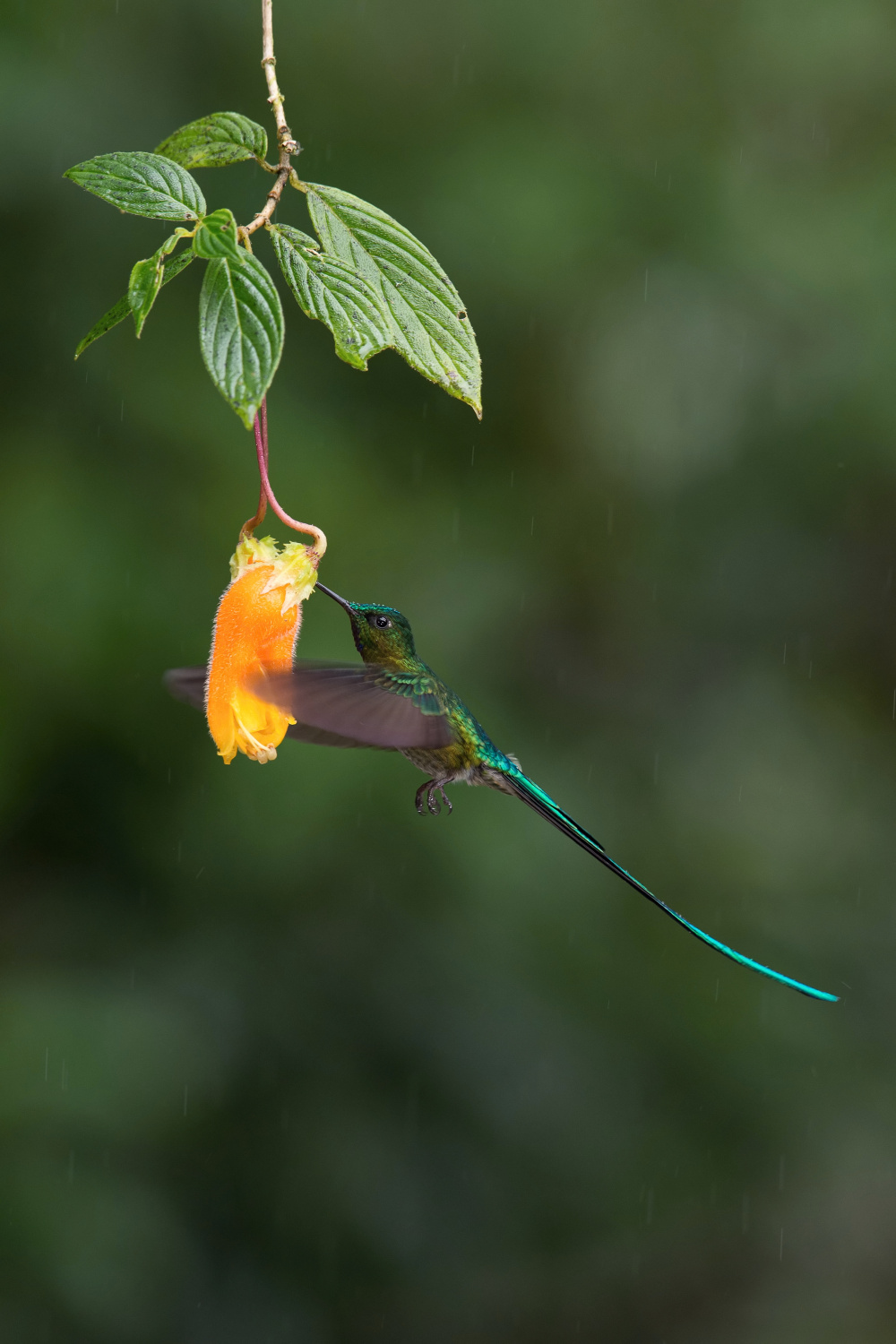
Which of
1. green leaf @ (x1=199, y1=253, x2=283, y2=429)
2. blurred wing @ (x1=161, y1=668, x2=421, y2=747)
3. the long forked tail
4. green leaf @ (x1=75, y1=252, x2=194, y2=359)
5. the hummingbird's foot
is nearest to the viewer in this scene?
green leaf @ (x1=199, y1=253, x2=283, y2=429)

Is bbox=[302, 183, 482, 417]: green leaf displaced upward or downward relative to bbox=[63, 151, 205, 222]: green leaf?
downward

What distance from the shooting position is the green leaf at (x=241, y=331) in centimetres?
95

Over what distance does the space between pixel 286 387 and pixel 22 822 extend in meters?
1.45

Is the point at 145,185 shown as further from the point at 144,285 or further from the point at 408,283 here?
the point at 408,283

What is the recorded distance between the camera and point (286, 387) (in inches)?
131

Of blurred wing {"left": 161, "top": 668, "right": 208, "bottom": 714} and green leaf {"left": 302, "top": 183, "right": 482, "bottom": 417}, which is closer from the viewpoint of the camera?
green leaf {"left": 302, "top": 183, "right": 482, "bottom": 417}

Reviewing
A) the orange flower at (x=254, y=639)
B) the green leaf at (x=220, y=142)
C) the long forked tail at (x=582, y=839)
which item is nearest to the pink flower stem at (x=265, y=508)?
the orange flower at (x=254, y=639)

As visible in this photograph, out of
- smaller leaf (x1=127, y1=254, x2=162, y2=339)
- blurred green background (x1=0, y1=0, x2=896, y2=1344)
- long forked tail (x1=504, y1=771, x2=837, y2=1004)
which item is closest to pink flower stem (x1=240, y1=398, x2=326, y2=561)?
smaller leaf (x1=127, y1=254, x2=162, y2=339)

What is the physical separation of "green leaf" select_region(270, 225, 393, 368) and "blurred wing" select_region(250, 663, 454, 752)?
0.30 meters

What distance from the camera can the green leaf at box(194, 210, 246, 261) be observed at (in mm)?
1027

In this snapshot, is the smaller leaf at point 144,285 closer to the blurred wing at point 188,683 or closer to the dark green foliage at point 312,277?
the dark green foliage at point 312,277

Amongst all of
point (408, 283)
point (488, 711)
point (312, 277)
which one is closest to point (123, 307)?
point (312, 277)

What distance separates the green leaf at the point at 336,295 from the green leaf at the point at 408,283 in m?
0.03

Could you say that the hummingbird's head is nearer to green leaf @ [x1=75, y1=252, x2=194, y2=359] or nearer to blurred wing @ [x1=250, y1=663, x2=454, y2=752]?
blurred wing @ [x1=250, y1=663, x2=454, y2=752]
